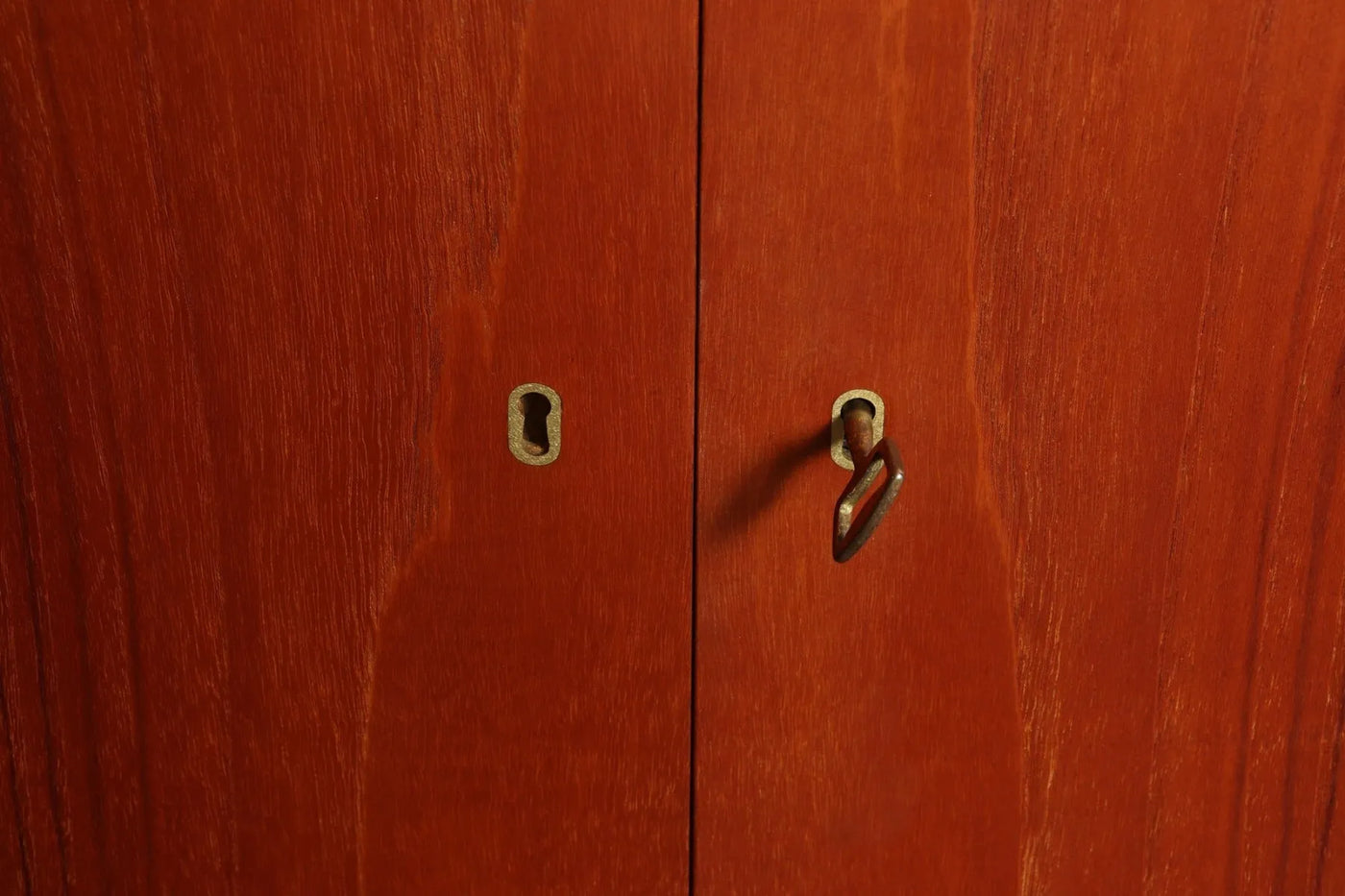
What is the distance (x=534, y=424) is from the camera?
33 centimetres

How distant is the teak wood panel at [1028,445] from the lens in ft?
0.96

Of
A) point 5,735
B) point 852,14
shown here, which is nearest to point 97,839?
point 5,735

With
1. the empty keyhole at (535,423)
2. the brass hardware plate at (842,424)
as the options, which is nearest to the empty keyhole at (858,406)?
the brass hardware plate at (842,424)

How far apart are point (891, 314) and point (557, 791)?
227mm

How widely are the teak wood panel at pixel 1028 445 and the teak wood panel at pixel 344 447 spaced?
3cm

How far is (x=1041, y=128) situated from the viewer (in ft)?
0.97

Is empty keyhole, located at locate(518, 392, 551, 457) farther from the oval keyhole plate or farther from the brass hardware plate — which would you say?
the brass hardware plate

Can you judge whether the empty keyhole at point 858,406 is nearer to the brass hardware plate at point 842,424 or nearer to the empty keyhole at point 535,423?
the brass hardware plate at point 842,424

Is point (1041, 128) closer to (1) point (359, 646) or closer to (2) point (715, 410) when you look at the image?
(2) point (715, 410)

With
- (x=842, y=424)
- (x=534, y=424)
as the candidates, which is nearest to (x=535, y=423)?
(x=534, y=424)

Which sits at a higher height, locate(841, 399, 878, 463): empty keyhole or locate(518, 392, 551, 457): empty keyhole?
locate(841, 399, 878, 463): empty keyhole

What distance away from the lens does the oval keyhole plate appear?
32cm

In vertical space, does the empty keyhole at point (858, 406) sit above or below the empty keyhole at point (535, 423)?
above

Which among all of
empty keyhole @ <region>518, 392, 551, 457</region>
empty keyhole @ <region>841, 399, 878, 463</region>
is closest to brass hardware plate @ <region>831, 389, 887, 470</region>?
empty keyhole @ <region>841, 399, 878, 463</region>
